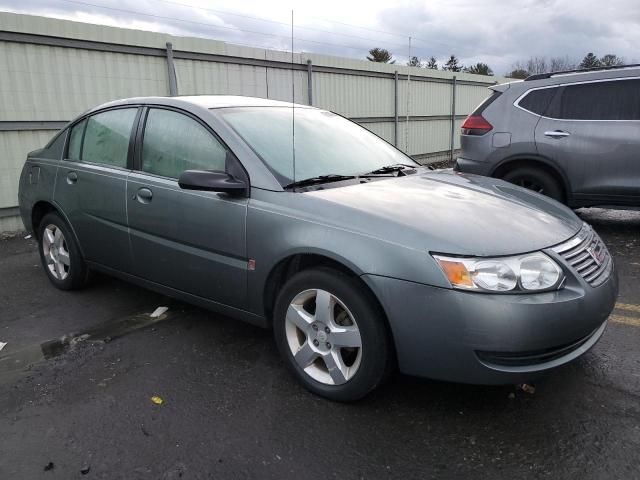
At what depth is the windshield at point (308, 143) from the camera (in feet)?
10.3

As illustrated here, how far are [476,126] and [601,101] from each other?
1.34 meters

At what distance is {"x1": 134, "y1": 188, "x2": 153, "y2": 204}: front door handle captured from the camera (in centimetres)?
348

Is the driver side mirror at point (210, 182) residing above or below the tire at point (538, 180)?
above

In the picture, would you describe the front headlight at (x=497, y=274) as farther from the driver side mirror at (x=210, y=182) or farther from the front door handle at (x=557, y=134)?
the front door handle at (x=557, y=134)

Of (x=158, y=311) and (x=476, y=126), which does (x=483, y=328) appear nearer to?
(x=158, y=311)

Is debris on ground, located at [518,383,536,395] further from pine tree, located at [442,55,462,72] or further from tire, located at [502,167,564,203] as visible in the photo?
pine tree, located at [442,55,462,72]

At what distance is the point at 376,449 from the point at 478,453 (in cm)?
45

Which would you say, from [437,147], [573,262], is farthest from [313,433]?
[437,147]

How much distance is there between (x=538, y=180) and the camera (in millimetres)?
6070

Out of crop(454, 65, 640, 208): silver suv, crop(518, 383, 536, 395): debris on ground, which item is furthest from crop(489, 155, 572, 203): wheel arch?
crop(518, 383, 536, 395): debris on ground

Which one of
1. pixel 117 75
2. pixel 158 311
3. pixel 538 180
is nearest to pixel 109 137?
pixel 158 311

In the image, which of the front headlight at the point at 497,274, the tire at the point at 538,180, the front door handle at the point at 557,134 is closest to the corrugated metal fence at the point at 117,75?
the front headlight at the point at 497,274

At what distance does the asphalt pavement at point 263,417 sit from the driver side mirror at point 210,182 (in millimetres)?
1066

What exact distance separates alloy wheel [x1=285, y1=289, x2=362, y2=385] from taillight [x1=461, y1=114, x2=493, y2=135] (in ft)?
14.3
